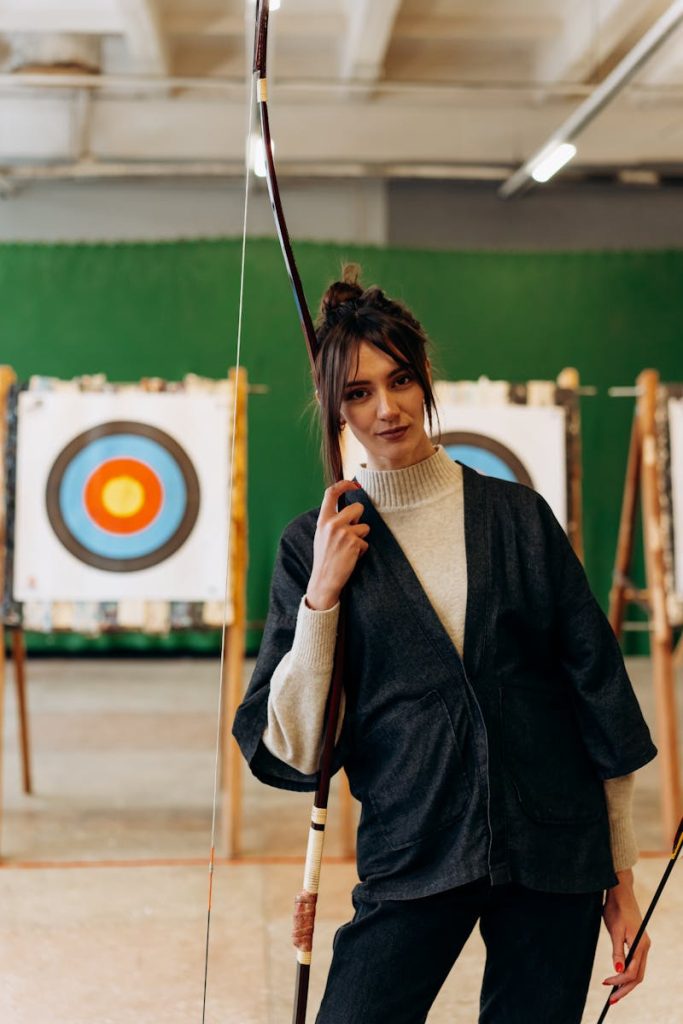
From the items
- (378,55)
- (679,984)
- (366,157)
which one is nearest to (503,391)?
(679,984)

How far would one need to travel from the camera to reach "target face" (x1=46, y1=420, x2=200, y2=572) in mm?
2729

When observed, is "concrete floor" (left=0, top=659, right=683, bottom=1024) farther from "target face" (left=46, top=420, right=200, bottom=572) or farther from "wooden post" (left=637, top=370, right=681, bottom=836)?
"target face" (left=46, top=420, right=200, bottom=572)

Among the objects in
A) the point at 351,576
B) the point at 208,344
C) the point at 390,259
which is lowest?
the point at 351,576

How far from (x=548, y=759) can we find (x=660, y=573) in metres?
1.70

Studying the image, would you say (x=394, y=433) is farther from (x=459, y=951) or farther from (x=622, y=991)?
(x=622, y=991)

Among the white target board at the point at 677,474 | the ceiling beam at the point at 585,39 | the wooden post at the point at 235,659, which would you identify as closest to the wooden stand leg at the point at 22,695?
the wooden post at the point at 235,659

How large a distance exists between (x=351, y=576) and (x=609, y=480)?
4.34 metres

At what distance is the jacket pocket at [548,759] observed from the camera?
99 cm

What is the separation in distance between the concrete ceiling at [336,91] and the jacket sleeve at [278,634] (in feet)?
13.0

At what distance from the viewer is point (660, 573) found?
103 inches

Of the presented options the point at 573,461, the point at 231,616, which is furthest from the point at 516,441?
the point at 231,616

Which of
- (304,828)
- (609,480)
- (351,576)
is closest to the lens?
(351,576)

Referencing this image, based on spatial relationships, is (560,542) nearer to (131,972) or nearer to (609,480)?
(131,972)

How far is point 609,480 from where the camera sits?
5168 mm
